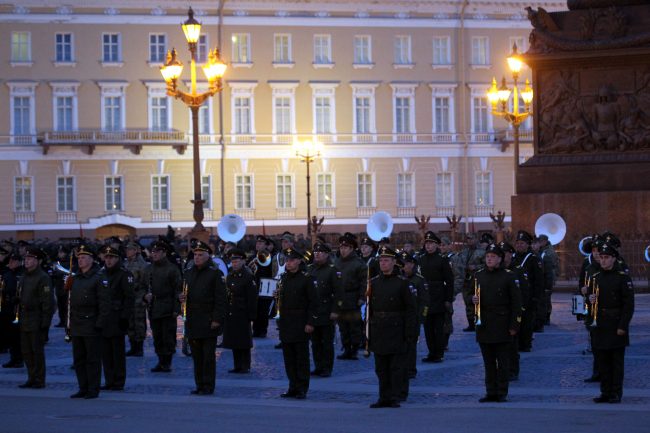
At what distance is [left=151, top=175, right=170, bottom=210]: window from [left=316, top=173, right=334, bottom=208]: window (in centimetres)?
694

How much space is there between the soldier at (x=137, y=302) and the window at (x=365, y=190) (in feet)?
142

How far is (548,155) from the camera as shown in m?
31.1

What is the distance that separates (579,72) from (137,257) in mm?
12687

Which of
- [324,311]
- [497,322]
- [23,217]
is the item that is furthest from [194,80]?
[23,217]

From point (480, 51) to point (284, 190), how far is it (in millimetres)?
11271

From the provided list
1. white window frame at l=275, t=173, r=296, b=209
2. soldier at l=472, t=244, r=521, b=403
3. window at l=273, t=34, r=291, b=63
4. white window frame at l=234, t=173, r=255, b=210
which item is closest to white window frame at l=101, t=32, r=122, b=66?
window at l=273, t=34, r=291, b=63

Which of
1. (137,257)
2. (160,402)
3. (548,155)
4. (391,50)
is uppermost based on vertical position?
(391,50)

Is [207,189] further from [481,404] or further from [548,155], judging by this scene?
[481,404]

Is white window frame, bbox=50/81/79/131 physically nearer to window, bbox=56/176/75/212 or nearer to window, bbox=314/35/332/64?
window, bbox=56/176/75/212

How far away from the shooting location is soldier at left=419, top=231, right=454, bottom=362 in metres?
19.7

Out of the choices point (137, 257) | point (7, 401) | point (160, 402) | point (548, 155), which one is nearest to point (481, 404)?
point (160, 402)

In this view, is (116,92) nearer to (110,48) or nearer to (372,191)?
(110,48)

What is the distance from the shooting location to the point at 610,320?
50.8 ft

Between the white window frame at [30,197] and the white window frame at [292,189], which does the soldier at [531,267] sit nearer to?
the white window frame at [292,189]
